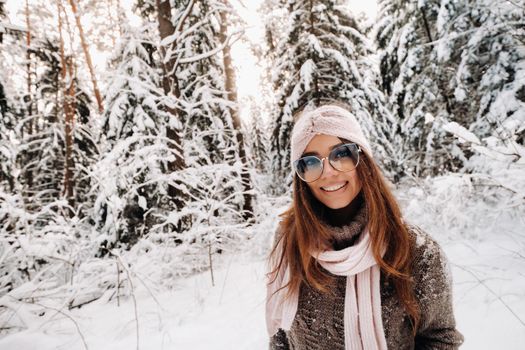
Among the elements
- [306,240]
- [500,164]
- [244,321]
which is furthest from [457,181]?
[244,321]

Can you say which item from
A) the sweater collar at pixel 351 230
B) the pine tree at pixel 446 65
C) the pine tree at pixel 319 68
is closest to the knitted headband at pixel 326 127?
the sweater collar at pixel 351 230

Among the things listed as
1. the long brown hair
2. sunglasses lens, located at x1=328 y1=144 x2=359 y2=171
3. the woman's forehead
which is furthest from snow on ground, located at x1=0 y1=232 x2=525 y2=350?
the woman's forehead

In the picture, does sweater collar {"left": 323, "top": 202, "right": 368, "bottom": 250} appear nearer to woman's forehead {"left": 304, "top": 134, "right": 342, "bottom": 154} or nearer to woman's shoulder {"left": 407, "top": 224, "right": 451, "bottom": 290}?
woman's shoulder {"left": 407, "top": 224, "right": 451, "bottom": 290}

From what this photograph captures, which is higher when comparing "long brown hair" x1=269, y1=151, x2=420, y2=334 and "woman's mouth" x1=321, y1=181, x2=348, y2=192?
"woman's mouth" x1=321, y1=181, x2=348, y2=192

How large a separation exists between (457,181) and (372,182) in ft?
8.26

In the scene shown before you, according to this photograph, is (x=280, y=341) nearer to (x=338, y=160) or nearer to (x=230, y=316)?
(x=338, y=160)

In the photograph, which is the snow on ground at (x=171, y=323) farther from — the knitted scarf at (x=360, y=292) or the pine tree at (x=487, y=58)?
the pine tree at (x=487, y=58)

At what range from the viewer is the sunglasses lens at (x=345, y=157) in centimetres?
146

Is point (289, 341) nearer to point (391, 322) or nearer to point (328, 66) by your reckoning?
point (391, 322)

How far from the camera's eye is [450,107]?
9367mm

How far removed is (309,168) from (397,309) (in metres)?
0.80

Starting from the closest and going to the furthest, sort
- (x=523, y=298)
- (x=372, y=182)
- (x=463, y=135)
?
(x=372, y=182) → (x=463, y=135) → (x=523, y=298)

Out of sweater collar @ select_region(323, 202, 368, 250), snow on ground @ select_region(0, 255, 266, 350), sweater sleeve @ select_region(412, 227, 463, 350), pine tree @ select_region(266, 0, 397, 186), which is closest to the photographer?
sweater sleeve @ select_region(412, 227, 463, 350)

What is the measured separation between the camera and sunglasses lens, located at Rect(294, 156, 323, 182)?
4.89 feet
